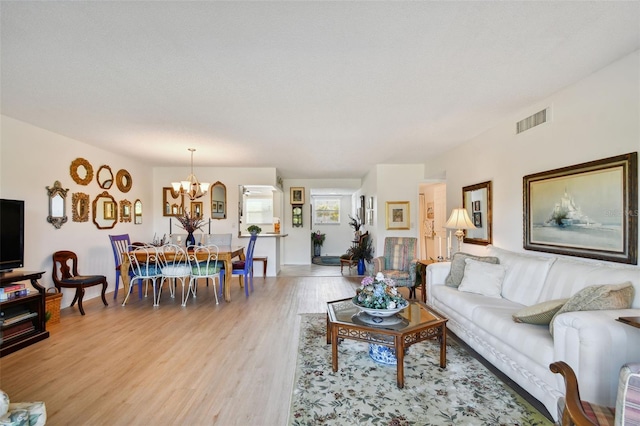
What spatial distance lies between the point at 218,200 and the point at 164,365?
4472 millimetres

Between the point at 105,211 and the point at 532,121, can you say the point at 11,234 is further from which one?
the point at 532,121

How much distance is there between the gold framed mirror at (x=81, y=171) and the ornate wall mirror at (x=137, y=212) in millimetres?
1284

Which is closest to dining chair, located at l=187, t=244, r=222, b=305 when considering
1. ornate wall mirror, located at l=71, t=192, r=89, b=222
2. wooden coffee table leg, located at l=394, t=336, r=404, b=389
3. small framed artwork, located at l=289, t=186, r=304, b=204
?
ornate wall mirror, located at l=71, t=192, r=89, b=222

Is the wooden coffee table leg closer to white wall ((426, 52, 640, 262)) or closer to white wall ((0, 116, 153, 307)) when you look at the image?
white wall ((426, 52, 640, 262))

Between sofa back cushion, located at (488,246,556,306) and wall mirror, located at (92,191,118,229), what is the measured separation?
5875 millimetres

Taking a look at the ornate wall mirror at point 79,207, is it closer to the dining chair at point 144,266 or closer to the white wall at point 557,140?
the dining chair at point 144,266

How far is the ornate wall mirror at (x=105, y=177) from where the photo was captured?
5.08 m

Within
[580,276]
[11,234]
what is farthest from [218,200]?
[580,276]

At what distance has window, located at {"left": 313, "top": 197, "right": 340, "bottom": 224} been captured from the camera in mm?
11086

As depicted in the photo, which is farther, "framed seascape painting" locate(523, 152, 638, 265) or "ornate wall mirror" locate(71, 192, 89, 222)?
"ornate wall mirror" locate(71, 192, 89, 222)

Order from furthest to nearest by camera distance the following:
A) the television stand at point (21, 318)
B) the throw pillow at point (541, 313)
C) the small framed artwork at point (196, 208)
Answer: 1. the small framed artwork at point (196, 208)
2. the television stand at point (21, 318)
3. the throw pillow at point (541, 313)

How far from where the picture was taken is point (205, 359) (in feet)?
9.09

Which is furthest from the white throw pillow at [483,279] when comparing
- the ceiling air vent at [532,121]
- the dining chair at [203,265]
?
the dining chair at [203,265]

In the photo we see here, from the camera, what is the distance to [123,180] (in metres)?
5.71
